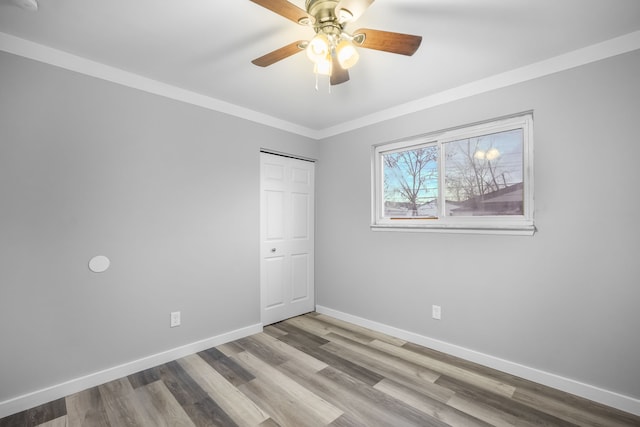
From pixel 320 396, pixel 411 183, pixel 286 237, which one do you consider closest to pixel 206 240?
pixel 286 237

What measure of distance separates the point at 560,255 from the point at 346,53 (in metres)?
2.11

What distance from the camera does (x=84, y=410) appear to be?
1927mm

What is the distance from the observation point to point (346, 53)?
156 centimetres

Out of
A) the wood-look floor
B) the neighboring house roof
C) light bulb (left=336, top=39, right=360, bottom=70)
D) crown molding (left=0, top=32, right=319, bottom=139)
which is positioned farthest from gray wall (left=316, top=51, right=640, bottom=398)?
crown molding (left=0, top=32, right=319, bottom=139)

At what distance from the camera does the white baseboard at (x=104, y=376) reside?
190 centimetres

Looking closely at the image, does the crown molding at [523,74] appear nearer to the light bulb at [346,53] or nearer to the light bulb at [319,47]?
the light bulb at [346,53]

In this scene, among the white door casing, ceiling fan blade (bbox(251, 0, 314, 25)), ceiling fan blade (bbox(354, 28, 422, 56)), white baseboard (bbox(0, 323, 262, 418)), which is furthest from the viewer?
the white door casing

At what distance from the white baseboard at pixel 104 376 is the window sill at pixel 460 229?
1.97m

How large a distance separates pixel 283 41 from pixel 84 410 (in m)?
2.81

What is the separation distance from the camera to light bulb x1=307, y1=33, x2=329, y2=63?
1517 millimetres

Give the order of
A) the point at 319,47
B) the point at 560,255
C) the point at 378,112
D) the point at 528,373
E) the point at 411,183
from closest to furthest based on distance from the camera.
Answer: the point at 319,47 → the point at 560,255 → the point at 528,373 → the point at 411,183 → the point at 378,112

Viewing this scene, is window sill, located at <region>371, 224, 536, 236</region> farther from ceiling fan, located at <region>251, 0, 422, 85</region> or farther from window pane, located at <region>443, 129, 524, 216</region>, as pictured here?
ceiling fan, located at <region>251, 0, 422, 85</region>

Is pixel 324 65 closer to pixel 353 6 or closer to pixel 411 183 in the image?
pixel 353 6

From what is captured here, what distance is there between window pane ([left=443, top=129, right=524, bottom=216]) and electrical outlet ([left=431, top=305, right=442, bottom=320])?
0.91 meters
